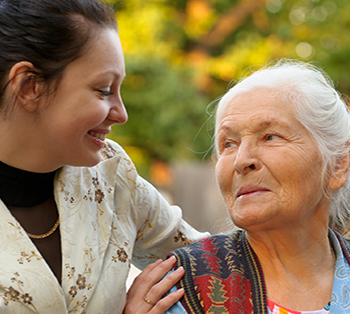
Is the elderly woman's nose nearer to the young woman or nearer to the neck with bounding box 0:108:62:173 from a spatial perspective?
the young woman

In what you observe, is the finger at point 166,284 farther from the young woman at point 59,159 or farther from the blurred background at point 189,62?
the blurred background at point 189,62

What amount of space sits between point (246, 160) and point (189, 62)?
25.6ft

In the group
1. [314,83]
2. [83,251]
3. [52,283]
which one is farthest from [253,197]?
[52,283]

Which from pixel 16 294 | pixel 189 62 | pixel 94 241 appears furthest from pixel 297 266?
pixel 189 62

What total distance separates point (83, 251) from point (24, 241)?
0.70 feet

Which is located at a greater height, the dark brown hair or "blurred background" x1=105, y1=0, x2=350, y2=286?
the dark brown hair

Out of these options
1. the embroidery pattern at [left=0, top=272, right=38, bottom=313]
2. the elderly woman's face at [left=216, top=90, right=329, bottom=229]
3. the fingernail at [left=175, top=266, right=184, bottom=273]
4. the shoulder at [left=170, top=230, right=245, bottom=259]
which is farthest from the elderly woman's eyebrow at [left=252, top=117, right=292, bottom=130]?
the embroidery pattern at [left=0, top=272, right=38, bottom=313]

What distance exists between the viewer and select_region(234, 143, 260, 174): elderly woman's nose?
1582 millimetres

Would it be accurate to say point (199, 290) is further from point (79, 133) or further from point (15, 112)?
point (15, 112)

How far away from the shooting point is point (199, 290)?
161cm

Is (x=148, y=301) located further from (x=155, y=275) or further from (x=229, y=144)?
(x=229, y=144)

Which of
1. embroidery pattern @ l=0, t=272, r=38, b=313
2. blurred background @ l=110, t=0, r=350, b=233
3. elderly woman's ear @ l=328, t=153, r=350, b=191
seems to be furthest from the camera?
blurred background @ l=110, t=0, r=350, b=233

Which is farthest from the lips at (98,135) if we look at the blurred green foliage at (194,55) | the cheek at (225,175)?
the blurred green foliage at (194,55)

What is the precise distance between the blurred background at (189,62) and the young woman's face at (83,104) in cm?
599
